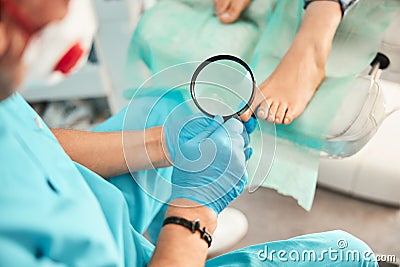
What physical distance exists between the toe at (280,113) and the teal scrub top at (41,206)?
453mm

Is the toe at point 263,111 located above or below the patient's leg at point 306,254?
above

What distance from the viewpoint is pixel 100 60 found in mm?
1789

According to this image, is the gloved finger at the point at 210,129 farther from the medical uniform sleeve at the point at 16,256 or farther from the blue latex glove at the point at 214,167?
the medical uniform sleeve at the point at 16,256

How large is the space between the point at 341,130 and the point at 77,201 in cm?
62

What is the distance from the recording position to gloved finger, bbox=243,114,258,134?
0.89m

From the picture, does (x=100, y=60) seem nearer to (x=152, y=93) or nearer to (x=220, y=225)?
(x=220, y=225)

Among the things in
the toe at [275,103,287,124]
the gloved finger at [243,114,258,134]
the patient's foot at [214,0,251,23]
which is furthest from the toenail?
the gloved finger at [243,114,258,134]

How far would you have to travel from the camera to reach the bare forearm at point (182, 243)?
78 cm

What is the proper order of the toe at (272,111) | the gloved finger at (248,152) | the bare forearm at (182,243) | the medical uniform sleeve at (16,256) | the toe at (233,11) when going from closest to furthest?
the medical uniform sleeve at (16,256)
the bare forearm at (182,243)
the gloved finger at (248,152)
the toe at (272,111)
the toe at (233,11)

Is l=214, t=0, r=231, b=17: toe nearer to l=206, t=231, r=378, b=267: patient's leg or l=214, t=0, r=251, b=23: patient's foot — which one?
l=214, t=0, r=251, b=23: patient's foot

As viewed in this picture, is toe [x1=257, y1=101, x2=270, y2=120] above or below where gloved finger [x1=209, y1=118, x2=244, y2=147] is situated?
below

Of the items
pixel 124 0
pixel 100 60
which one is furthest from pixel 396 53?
pixel 100 60

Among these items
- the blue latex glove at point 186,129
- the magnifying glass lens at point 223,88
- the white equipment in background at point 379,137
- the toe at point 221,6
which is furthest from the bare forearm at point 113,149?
the toe at point 221,6

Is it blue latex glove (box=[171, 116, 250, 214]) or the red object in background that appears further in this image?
blue latex glove (box=[171, 116, 250, 214])
